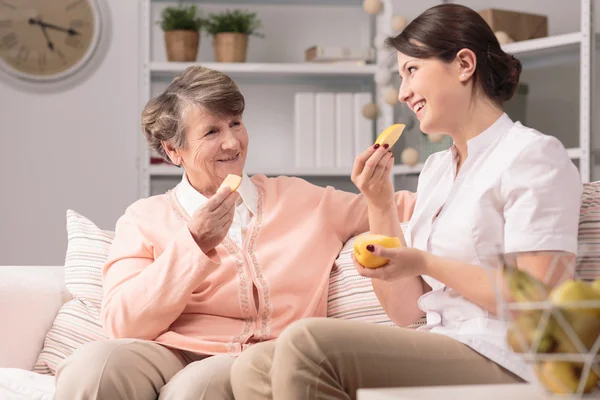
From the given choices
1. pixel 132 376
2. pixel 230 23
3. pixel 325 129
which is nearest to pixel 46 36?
pixel 230 23

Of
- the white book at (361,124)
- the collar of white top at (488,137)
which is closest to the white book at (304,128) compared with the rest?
the white book at (361,124)

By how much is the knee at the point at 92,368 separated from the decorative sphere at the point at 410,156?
1968 mm

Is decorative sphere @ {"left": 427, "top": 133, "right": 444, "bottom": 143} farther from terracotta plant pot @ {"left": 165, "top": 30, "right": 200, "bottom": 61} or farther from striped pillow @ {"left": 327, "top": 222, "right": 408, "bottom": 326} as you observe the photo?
striped pillow @ {"left": 327, "top": 222, "right": 408, "bottom": 326}

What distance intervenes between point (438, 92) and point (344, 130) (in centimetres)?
210

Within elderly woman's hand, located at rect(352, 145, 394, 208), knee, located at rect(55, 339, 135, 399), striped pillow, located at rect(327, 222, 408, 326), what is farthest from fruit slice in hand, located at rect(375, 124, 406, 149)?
knee, located at rect(55, 339, 135, 399)

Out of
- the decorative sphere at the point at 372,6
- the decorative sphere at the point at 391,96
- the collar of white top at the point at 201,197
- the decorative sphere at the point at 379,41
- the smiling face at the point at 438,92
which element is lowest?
the collar of white top at the point at 201,197

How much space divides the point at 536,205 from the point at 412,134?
2245mm

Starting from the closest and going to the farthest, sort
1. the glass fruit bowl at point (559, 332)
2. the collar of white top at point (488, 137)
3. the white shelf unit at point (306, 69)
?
the glass fruit bowl at point (559, 332) < the collar of white top at point (488, 137) < the white shelf unit at point (306, 69)

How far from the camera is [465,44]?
1.55m

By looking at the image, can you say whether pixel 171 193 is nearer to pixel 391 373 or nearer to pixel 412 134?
pixel 391 373

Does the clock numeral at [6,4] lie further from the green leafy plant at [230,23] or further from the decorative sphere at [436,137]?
the decorative sphere at [436,137]

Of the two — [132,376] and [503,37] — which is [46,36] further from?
[132,376]

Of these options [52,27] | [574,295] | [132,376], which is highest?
[52,27]

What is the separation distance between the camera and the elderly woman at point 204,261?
1684 millimetres
